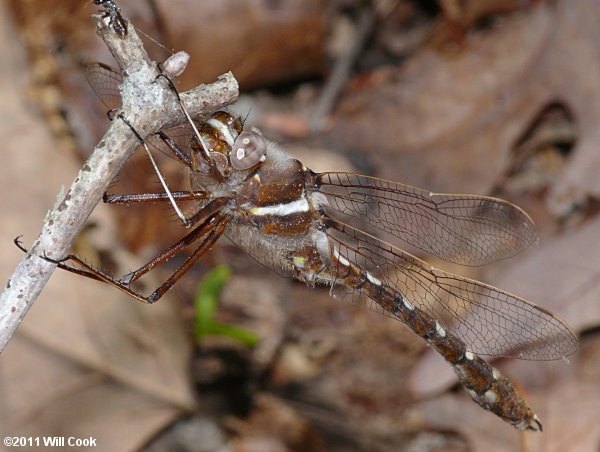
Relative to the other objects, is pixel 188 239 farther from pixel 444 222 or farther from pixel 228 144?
pixel 444 222

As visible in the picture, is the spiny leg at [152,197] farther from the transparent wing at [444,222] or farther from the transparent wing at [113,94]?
the transparent wing at [444,222]

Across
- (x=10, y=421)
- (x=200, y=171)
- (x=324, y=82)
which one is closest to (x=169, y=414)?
Result: (x=10, y=421)

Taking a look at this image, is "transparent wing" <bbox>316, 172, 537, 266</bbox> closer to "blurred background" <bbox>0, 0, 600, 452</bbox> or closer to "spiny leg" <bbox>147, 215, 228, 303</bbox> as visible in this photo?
"spiny leg" <bbox>147, 215, 228, 303</bbox>

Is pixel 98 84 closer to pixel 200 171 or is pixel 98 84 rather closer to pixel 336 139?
pixel 200 171

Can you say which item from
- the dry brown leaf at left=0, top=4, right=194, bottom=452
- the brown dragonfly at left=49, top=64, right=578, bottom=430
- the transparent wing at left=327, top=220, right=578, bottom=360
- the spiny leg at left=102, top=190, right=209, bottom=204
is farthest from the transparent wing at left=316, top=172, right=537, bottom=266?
the dry brown leaf at left=0, top=4, right=194, bottom=452

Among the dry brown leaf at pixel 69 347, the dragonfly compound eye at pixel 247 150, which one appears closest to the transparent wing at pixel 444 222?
the dragonfly compound eye at pixel 247 150
